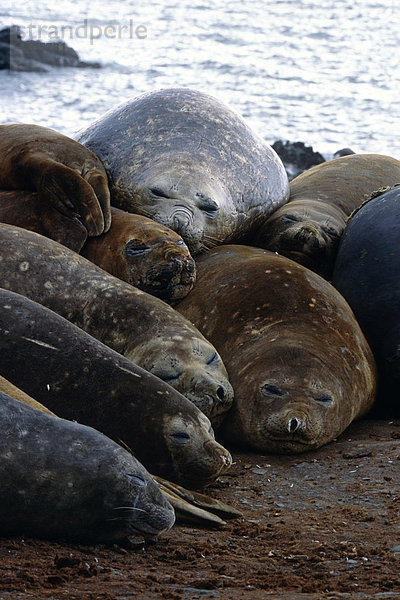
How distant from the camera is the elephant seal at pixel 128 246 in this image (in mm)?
5051

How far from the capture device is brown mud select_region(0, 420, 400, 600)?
2598 mm

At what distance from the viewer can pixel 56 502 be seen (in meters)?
2.98

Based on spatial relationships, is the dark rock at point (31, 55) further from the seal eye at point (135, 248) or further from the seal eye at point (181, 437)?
the seal eye at point (181, 437)

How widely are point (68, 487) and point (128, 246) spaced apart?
2321 mm

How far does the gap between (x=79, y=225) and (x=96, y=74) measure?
49.9 feet

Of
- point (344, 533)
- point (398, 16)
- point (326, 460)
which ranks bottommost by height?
point (398, 16)

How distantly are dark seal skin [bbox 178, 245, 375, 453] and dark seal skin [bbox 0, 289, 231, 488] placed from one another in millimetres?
596

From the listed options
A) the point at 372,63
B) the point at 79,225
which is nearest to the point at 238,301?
the point at 79,225

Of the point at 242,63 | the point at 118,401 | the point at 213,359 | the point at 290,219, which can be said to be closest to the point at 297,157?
the point at 290,219

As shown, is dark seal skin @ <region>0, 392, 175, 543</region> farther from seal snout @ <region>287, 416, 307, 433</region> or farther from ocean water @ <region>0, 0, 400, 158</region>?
ocean water @ <region>0, 0, 400, 158</region>

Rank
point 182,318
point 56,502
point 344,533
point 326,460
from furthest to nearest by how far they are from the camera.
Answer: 1. point 182,318
2. point 326,460
3. point 344,533
4. point 56,502

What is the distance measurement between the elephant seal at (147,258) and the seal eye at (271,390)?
35.8 inches

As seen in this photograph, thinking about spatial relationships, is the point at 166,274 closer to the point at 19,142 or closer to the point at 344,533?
the point at 19,142

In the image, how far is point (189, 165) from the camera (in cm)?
602
